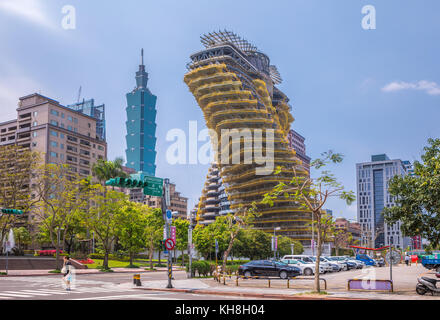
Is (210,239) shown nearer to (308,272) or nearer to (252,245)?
(252,245)

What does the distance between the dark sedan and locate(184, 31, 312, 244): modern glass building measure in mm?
80274

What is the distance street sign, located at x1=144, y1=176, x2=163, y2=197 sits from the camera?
90.2ft

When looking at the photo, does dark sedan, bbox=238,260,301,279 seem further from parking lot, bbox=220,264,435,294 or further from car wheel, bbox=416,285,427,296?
→ car wheel, bbox=416,285,427,296

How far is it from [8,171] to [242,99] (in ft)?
281

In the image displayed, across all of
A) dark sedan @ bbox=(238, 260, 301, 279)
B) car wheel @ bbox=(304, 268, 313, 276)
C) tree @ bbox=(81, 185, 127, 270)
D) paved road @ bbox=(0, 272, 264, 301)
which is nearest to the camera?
paved road @ bbox=(0, 272, 264, 301)

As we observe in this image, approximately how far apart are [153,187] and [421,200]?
16524 mm

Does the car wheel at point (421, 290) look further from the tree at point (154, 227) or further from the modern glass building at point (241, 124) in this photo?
the modern glass building at point (241, 124)

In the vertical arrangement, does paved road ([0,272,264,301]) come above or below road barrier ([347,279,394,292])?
below

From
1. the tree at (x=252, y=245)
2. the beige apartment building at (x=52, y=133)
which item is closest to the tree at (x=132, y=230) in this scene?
the tree at (x=252, y=245)

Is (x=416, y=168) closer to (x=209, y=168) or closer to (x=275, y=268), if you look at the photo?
(x=275, y=268)

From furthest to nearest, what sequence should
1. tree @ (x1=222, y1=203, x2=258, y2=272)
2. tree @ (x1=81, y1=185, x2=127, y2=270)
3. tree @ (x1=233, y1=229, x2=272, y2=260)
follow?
tree @ (x1=233, y1=229, x2=272, y2=260) → tree @ (x1=81, y1=185, x2=127, y2=270) → tree @ (x1=222, y1=203, x2=258, y2=272)

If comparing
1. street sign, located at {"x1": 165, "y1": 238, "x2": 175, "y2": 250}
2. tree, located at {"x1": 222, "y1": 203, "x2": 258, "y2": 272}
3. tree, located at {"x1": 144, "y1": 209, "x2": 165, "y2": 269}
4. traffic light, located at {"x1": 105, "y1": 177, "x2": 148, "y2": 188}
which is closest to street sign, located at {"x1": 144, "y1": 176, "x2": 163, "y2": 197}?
traffic light, located at {"x1": 105, "y1": 177, "x2": 148, "y2": 188}

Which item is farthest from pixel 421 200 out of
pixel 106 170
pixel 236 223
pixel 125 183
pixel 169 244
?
pixel 106 170
